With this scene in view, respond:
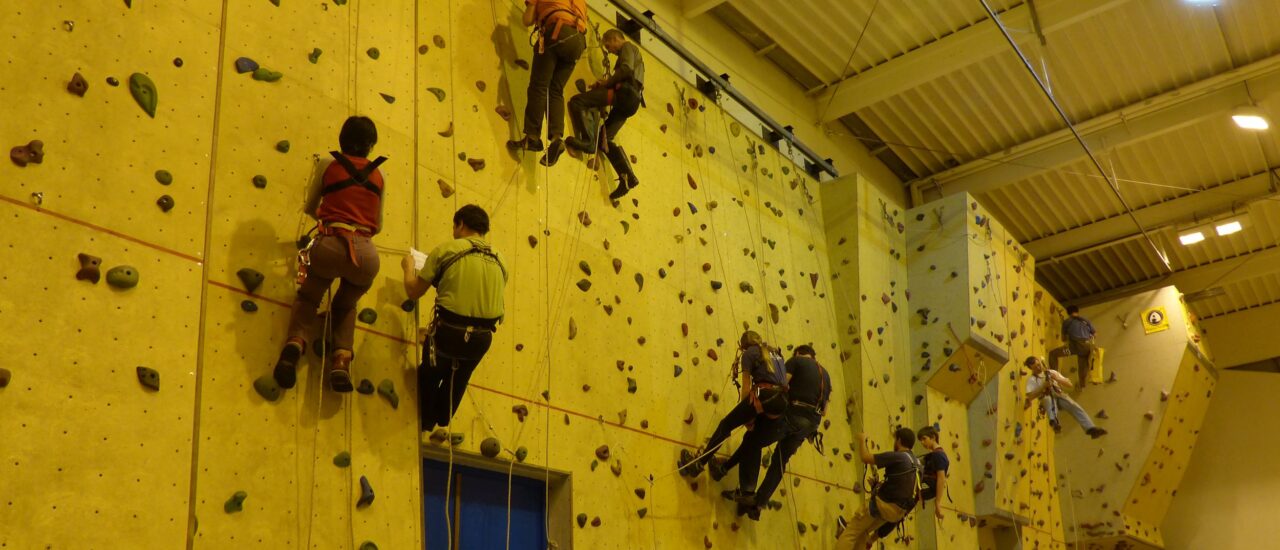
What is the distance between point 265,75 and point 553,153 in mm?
1961

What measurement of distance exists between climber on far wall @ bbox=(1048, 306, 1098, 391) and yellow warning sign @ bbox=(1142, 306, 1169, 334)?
0.93m

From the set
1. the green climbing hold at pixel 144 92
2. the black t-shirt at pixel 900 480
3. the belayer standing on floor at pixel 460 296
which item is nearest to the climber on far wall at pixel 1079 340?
the black t-shirt at pixel 900 480

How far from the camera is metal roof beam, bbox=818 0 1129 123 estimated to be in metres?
9.34

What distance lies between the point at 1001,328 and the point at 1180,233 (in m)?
3.62

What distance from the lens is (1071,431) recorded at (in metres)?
12.3

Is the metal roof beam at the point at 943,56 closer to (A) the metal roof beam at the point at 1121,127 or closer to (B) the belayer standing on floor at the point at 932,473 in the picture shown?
(A) the metal roof beam at the point at 1121,127

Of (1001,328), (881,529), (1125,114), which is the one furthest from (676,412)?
(1125,114)

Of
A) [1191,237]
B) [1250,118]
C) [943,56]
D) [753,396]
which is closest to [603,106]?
[753,396]

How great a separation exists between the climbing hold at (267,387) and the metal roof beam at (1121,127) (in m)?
9.16

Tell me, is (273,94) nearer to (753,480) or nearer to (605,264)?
(605,264)

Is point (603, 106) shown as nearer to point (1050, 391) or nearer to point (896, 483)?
point (896, 483)

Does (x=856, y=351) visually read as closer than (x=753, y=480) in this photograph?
No

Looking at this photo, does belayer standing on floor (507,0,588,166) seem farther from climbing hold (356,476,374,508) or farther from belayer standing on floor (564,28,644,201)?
climbing hold (356,476,374,508)

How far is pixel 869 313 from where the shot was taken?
9211 millimetres
